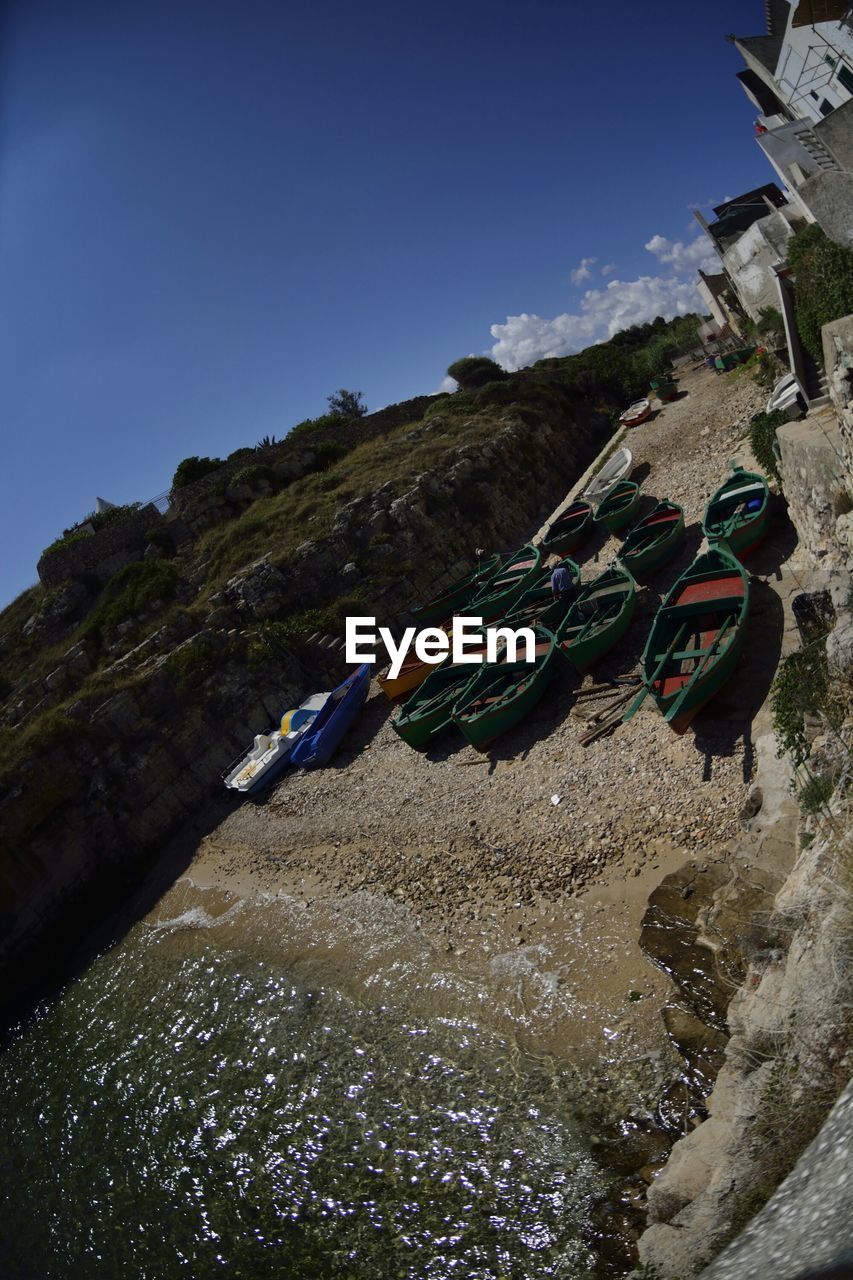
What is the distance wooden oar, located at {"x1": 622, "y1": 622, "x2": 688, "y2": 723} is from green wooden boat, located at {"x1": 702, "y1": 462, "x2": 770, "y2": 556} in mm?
3804

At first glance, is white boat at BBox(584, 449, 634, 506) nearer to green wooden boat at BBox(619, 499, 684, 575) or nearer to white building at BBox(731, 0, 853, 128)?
green wooden boat at BBox(619, 499, 684, 575)

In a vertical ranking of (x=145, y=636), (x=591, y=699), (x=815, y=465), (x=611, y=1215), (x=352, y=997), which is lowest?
(x=611, y=1215)

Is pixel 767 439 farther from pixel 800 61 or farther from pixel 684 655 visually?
pixel 800 61

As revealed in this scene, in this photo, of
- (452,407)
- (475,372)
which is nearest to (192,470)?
(452,407)

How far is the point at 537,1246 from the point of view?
28.2 feet

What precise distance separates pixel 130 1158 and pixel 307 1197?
497 centimetres

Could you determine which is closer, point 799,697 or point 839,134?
point 799,697

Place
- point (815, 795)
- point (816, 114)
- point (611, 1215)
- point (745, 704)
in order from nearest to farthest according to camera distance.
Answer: point (611, 1215)
point (815, 795)
point (745, 704)
point (816, 114)

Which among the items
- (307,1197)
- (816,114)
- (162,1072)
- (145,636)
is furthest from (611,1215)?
(816,114)

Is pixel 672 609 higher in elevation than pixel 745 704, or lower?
higher

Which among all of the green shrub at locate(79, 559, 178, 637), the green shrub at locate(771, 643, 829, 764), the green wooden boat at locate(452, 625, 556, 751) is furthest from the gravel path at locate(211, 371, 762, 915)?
the green shrub at locate(79, 559, 178, 637)

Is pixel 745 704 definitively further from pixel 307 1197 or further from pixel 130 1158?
pixel 130 1158

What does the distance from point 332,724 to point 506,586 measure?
9082 millimetres

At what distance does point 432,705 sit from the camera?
21672 millimetres
